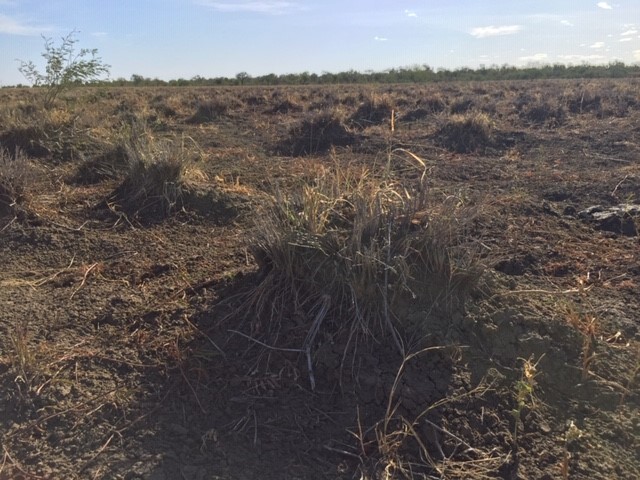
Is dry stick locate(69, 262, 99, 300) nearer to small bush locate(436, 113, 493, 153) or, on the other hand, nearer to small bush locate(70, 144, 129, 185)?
small bush locate(70, 144, 129, 185)

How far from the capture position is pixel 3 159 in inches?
229

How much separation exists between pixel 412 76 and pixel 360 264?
51.2 m

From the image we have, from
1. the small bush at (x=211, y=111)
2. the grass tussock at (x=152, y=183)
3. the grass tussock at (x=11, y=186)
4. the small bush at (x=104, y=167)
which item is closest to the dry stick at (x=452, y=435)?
the grass tussock at (x=152, y=183)

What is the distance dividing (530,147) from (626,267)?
19.0 ft

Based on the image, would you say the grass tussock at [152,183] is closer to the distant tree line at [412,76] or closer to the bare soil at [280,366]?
the bare soil at [280,366]

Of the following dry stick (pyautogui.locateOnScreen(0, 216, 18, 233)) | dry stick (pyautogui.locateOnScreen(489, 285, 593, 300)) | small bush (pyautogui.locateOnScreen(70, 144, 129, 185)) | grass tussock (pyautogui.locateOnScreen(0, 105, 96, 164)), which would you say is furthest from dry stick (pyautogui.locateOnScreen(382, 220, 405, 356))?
grass tussock (pyautogui.locateOnScreen(0, 105, 96, 164))

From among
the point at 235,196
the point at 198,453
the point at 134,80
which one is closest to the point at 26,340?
the point at 198,453

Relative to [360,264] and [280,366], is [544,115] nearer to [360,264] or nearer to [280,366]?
[360,264]

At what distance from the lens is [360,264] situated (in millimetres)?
3412

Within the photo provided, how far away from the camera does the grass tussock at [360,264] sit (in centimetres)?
341

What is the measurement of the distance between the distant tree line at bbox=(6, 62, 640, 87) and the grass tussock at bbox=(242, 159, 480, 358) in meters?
47.0

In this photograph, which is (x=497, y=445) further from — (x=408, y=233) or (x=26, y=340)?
(x=26, y=340)

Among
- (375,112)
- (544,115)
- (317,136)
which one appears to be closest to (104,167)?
(317,136)

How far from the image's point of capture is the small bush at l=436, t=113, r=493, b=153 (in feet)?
32.9
